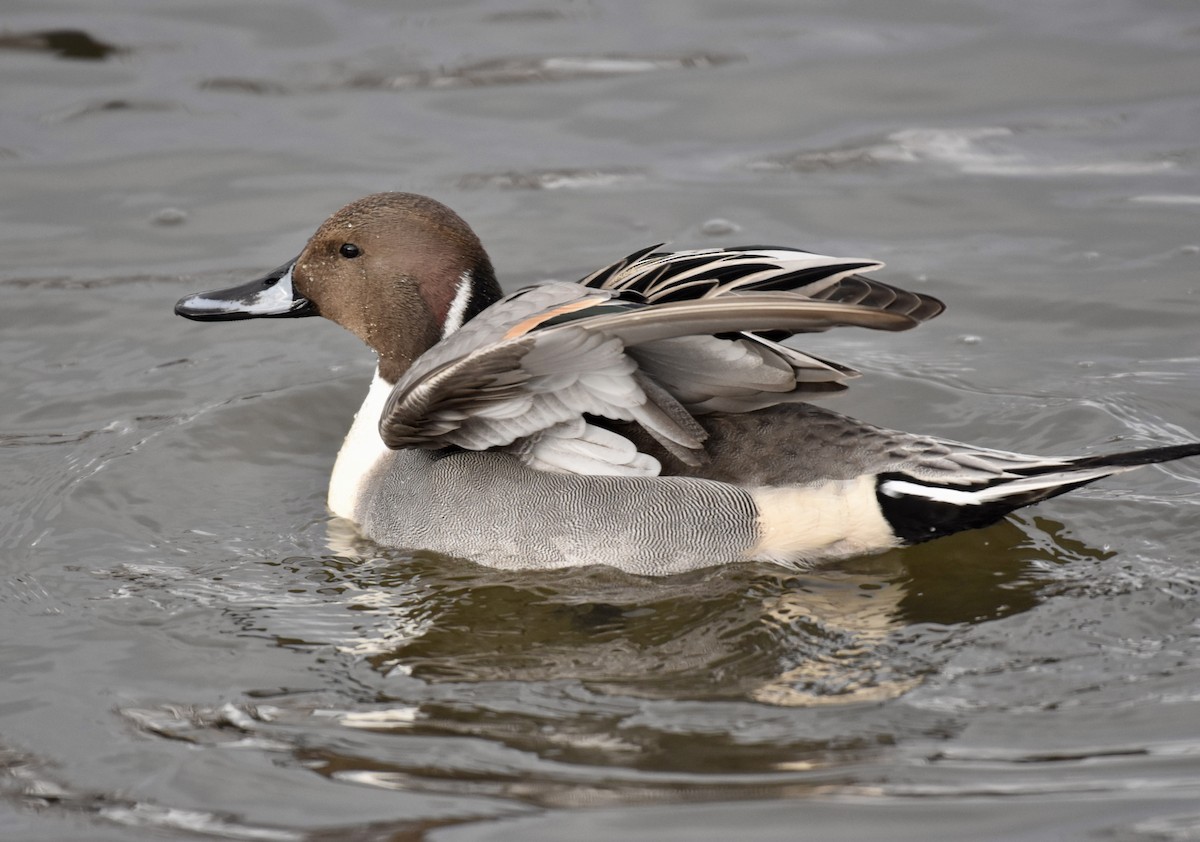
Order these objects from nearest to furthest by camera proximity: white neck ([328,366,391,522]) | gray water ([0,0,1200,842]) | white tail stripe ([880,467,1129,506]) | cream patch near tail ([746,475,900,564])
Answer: gray water ([0,0,1200,842]) < white tail stripe ([880,467,1129,506]) < cream patch near tail ([746,475,900,564]) < white neck ([328,366,391,522])

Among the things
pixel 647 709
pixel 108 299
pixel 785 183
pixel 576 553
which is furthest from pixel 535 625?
pixel 785 183

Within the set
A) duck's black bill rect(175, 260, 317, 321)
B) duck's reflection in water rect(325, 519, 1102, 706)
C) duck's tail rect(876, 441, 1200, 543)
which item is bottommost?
duck's reflection in water rect(325, 519, 1102, 706)

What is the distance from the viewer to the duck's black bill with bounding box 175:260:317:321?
247 inches

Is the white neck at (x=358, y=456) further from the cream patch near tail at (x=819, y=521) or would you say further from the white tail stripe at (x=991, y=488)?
the white tail stripe at (x=991, y=488)

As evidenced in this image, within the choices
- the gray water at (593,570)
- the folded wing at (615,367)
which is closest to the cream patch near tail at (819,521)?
the gray water at (593,570)

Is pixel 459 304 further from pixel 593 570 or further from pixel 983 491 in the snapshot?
pixel 983 491

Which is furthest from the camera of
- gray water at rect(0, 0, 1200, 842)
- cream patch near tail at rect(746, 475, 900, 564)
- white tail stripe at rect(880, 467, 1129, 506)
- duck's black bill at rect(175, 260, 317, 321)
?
duck's black bill at rect(175, 260, 317, 321)

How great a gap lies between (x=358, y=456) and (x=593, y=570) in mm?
1207

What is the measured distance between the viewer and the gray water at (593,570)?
4.23 metres

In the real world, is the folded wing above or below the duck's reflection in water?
above

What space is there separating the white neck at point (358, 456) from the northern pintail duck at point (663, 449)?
15 cm

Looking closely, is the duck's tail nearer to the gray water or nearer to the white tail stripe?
the white tail stripe

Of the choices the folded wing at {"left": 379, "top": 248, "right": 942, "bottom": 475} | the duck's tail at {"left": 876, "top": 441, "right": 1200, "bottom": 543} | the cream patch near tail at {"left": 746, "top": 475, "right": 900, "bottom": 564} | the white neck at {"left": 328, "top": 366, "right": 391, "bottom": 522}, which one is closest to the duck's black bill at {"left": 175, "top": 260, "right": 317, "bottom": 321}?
the white neck at {"left": 328, "top": 366, "right": 391, "bottom": 522}

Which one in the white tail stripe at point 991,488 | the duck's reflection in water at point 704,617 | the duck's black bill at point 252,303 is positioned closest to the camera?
the duck's reflection in water at point 704,617
